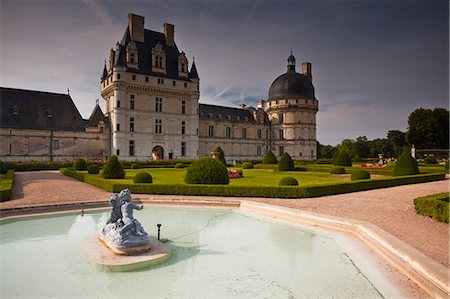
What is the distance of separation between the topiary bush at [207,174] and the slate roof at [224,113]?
3578cm

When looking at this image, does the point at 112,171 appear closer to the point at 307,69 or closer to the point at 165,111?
the point at 165,111

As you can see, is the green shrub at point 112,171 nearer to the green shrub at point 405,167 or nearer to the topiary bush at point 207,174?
the topiary bush at point 207,174

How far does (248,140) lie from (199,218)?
4631cm

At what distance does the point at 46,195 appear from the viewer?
14172 mm

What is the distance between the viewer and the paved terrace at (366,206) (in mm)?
7492

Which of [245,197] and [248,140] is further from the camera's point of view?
[248,140]

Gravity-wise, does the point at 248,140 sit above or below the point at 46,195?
above

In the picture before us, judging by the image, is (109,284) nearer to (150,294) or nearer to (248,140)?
(150,294)

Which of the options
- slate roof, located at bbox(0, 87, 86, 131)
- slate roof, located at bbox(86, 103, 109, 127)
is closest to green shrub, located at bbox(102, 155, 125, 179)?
slate roof, located at bbox(0, 87, 86, 131)

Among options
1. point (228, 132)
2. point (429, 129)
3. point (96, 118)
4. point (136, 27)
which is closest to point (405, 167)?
point (228, 132)

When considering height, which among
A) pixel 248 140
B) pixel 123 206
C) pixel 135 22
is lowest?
pixel 123 206

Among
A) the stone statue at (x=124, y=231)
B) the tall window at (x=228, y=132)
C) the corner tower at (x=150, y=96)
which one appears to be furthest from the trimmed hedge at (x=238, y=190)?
the tall window at (x=228, y=132)

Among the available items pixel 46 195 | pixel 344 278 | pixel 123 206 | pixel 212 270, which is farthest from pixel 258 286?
pixel 46 195

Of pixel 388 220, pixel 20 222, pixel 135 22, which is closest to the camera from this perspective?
pixel 388 220
